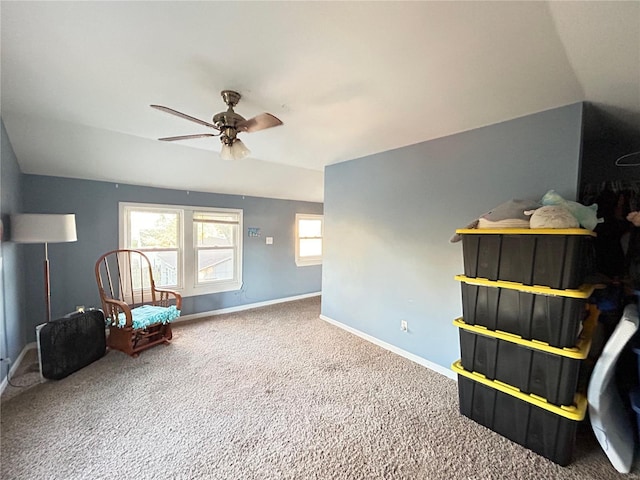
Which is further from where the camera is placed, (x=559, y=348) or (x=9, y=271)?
(x=9, y=271)

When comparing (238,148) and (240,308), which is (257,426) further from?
(240,308)

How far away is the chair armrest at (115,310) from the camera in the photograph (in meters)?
2.83

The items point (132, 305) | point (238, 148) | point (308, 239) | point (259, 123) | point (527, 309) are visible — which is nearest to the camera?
point (527, 309)

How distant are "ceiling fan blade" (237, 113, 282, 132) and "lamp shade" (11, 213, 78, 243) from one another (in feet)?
6.65

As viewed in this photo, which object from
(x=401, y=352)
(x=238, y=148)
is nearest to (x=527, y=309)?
(x=401, y=352)

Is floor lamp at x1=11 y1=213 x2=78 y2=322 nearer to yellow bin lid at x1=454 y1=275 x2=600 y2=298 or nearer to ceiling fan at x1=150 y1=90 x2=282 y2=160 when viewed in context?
ceiling fan at x1=150 y1=90 x2=282 y2=160

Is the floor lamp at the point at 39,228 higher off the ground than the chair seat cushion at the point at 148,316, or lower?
higher

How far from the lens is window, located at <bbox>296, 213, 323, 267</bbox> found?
5.53m

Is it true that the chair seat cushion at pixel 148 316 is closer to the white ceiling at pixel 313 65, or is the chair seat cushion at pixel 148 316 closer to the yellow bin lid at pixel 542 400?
the white ceiling at pixel 313 65

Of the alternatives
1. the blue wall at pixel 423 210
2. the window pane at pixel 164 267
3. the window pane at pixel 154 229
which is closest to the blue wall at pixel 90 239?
the window pane at pixel 154 229

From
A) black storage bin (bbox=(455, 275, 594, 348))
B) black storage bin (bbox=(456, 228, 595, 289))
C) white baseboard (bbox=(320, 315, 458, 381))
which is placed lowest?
white baseboard (bbox=(320, 315, 458, 381))

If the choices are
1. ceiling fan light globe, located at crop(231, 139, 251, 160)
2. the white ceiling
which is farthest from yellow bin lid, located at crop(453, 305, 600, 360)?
ceiling fan light globe, located at crop(231, 139, 251, 160)

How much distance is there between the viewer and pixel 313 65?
1.66 meters

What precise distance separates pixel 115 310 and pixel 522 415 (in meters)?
3.87
